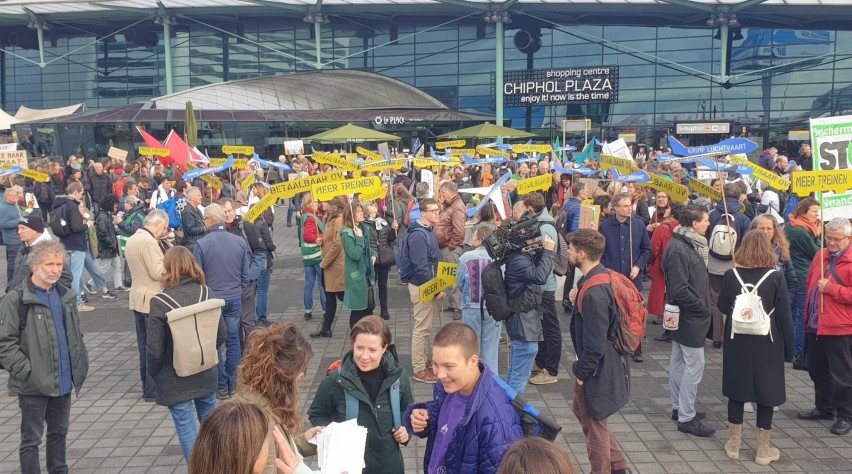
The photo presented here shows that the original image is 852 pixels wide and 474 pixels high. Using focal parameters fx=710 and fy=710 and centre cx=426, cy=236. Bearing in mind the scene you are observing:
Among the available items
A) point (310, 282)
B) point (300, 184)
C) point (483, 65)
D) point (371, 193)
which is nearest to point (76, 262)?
point (310, 282)

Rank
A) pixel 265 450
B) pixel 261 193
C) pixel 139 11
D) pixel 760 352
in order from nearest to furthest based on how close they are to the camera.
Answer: pixel 265 450 → pixel 760 352 → pixel 261 193 → pixel 139 11

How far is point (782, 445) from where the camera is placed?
5.76 meters

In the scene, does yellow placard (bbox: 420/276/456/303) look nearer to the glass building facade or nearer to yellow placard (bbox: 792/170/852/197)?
yellow placard (bbox: 792/170/852/197)

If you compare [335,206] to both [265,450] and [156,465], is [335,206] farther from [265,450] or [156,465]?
[265,450]

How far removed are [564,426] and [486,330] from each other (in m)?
1.09

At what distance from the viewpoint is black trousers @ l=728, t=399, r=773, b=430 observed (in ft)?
17.6

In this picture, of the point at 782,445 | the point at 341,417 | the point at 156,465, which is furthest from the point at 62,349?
the point at 782,445

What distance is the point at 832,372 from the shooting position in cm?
607

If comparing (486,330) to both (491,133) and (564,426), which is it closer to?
(564,426)

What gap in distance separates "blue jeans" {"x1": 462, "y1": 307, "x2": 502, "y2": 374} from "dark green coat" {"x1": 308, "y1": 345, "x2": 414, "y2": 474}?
8.93 ft

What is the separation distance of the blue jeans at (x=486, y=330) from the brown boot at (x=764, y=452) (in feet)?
7.39

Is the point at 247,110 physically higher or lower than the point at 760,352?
higher

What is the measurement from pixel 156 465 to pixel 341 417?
8.29 ft

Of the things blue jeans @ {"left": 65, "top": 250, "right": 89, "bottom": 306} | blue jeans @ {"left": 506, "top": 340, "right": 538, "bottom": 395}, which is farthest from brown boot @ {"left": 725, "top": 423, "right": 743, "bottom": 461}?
blue jeans @ {"left": 65, "top": 250, "right": 89, "bottom": 306}
